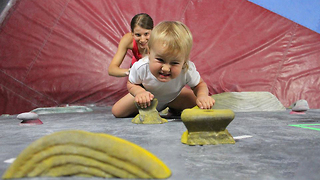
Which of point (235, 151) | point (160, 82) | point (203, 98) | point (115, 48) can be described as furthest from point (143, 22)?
point (235, 151)

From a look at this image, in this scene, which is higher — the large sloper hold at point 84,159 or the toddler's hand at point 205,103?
the toddler's hand at point 205,103

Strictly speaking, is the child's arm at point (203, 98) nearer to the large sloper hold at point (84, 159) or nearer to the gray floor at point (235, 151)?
the gray floor at point (235, 151)

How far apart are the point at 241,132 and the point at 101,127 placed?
0.52m

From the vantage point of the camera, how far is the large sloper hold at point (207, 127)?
91 centimetres

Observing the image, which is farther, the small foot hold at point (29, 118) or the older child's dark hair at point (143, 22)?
the older child's dark hair at point (143, 22)

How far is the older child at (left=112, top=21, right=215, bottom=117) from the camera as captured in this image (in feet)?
4.06

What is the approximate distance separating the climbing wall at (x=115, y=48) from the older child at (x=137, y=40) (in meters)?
0.54

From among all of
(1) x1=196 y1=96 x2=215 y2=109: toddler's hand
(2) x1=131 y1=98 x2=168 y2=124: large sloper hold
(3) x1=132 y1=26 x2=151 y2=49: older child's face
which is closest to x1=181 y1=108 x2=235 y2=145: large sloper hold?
(1) x1=196 y1=96 x2=215 y2=109: toddler's hand

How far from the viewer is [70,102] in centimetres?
254

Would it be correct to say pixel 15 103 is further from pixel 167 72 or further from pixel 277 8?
pixel 277 8

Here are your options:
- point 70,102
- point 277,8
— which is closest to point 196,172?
point 70,102

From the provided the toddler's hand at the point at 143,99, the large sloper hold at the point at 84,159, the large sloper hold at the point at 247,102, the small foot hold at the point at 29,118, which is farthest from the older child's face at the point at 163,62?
the large sloper hold at the point at 247,102

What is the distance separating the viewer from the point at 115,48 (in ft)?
8.71

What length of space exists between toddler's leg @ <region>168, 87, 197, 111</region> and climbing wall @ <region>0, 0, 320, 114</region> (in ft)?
2.67
